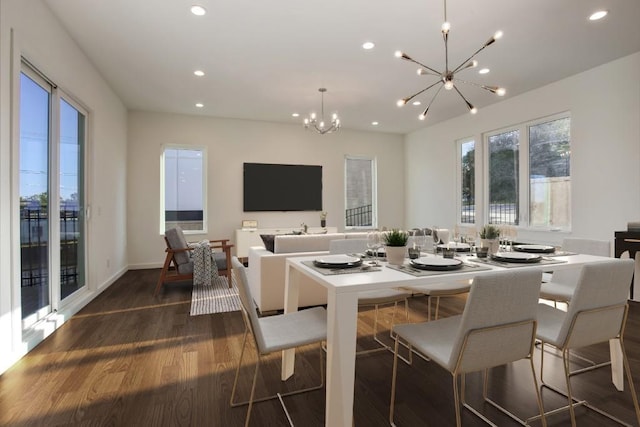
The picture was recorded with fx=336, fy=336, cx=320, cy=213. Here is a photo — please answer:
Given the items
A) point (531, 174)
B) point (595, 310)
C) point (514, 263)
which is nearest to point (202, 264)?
point (514, 263)

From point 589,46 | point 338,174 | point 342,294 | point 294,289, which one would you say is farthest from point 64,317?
point 589,46

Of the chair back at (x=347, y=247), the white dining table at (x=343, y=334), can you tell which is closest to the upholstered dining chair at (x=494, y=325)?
the white dining table at (x=343, y=334)

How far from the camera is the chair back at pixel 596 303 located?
4.98 ft

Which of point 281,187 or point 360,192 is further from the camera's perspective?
point 360,192

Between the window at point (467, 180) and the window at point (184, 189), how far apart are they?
16.3 ft

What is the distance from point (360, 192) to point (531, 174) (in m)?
3.51

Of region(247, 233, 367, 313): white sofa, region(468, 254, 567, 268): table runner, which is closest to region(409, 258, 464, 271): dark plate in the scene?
region(468, 254, 567, 268): table runner

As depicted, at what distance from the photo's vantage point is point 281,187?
701 centimetres

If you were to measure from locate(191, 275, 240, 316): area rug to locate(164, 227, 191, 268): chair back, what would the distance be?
437 mm

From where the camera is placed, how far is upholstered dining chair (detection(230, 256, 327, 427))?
1.56 m

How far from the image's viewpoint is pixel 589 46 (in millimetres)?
3682

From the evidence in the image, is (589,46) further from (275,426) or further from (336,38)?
(275,426)

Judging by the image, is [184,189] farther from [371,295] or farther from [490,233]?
[490,233]

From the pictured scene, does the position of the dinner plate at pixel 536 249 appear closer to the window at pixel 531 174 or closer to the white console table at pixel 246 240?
the window at pixel 531 174
